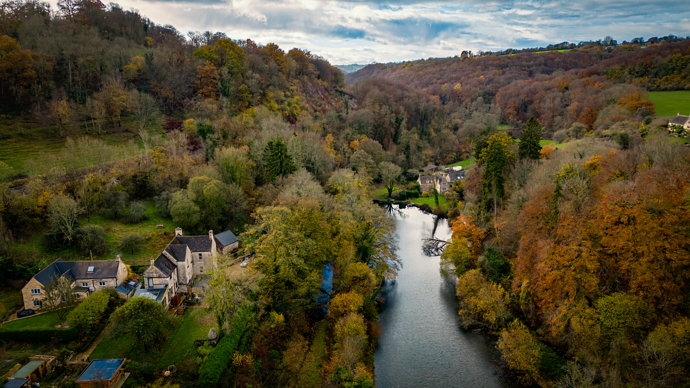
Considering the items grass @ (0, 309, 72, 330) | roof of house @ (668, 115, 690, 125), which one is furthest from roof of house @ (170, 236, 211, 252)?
roof of house @ (668, 115, 690, 125)

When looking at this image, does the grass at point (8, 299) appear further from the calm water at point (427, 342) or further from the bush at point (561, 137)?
the bush at point (561, 137)

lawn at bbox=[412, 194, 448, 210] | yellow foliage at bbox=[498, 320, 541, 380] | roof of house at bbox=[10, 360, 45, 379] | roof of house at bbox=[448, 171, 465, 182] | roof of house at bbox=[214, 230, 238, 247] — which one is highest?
roof of house at bbox=[448, 171, 465, 182]

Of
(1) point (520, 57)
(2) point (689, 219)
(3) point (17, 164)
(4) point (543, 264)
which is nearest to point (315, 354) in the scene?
(4) point (543, 264)

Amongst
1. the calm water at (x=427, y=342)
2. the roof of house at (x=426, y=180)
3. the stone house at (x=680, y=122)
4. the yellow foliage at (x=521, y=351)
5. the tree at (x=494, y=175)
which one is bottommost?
the calm water at (x=427, y=342)

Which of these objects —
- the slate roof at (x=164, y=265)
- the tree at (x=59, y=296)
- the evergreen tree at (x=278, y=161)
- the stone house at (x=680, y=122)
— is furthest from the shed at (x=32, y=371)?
the stone house at (x=680, y=122)

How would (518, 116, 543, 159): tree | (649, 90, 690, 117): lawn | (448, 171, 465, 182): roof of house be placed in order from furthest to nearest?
(448, 171, 465, 182): roof of house
(649, 90, 690, 117): lawn
(518, 116, 543, 159): tree

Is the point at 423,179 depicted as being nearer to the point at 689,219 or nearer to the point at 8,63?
the point at 689,219

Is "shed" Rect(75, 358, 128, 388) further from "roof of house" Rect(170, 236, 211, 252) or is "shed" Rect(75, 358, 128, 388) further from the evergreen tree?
the evergreen tree
